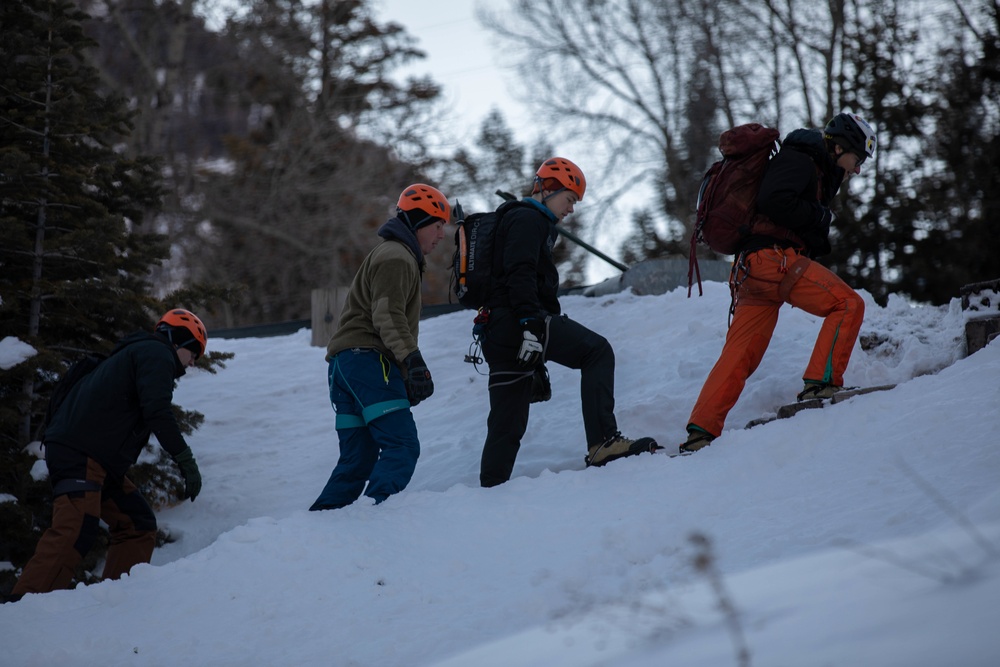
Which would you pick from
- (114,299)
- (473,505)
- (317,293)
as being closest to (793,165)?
(473,505)

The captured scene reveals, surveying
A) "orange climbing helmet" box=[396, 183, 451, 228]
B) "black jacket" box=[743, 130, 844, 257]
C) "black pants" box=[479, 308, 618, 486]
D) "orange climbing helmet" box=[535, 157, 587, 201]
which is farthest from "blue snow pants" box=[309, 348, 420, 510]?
"black jacket" box=[743, 130, 844, 257]

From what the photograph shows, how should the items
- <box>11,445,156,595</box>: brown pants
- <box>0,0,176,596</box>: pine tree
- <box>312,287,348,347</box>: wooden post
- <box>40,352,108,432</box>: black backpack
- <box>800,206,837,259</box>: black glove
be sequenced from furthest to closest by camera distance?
1. <box>312,287,348,347</box>: wooden post
2. <box>0,0,176,596</box>: pine tree
3. <box>40,352,108,432</box>: black backpack
4. <box>800,206,837,259</box>: black glove
5. <box>11,445,156,595</box>: brown pants

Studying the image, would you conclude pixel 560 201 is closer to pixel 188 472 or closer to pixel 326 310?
pixel 188 472

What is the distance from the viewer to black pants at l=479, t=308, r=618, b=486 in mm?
5773

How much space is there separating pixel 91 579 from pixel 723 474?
4.11 metres

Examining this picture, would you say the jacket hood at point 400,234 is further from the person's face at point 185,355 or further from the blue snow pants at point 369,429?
the person's face at point 185,355

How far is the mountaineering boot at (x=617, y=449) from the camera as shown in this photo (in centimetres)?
564

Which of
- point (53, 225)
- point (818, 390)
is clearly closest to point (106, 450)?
point (53, 225)

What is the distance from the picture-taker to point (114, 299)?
7.44 meters

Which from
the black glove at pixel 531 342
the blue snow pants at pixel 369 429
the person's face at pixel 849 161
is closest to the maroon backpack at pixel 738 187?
the person's face at pixel 849 161

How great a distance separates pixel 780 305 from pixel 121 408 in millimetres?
3766

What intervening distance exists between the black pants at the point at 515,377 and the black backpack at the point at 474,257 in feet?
0.57

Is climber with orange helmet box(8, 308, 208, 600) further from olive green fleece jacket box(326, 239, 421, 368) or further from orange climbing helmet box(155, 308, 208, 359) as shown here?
olive green fleece jacket box(326, 239, 421, 368)

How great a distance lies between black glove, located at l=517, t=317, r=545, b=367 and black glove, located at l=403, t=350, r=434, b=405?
1.73 ft
